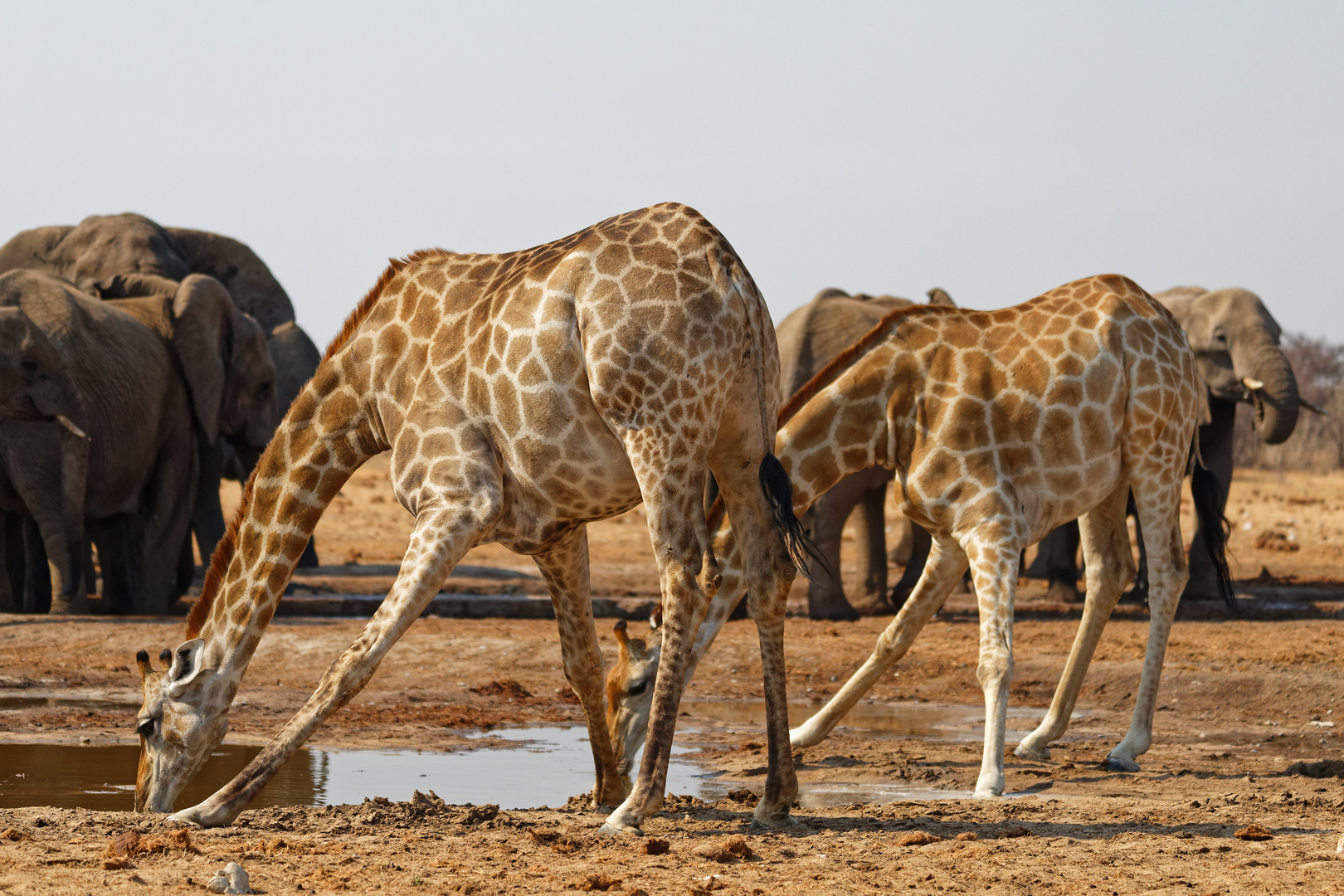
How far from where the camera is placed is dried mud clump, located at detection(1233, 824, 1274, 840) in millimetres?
5711

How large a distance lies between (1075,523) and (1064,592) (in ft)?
2.64

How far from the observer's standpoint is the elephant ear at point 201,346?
51.2ft

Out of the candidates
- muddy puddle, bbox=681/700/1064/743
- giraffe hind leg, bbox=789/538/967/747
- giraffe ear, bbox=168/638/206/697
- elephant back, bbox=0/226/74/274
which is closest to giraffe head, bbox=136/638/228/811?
giraffe ear, bbox=168/638/206/697

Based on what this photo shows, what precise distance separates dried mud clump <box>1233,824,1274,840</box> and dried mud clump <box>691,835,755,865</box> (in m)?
1.89

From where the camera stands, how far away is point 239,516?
6.48 meters

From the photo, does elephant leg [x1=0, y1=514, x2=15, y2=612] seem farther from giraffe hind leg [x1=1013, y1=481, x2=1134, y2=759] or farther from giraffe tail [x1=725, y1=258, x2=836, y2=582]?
giraffe tail [x1=725, y1=258, x2=836, y2=582]

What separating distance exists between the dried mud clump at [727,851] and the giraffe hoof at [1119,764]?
287cm

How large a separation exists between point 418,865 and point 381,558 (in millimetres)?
17071

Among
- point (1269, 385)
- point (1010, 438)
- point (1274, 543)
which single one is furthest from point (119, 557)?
point (1274, 543)

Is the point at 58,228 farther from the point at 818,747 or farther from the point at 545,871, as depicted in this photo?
the point at 545,871

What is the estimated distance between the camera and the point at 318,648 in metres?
11.3

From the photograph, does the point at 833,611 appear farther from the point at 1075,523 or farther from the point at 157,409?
the point at 157,409

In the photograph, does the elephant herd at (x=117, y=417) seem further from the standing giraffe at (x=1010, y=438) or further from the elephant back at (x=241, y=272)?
the standing giraffe at (x=1010, y=438)

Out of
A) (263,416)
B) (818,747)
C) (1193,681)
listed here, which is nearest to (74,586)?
(263,416)
